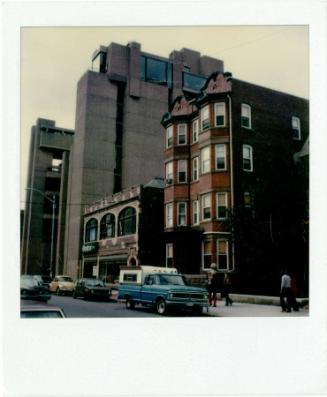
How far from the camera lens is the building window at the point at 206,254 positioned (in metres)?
17.9

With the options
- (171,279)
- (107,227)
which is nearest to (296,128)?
(171,279)

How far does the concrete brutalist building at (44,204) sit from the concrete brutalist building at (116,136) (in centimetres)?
55

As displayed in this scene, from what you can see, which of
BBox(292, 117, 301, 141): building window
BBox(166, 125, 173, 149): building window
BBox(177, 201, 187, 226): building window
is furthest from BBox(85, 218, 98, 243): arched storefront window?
BBox(292, 117, 301, 141): building window

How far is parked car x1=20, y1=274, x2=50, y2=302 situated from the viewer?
11325 mm

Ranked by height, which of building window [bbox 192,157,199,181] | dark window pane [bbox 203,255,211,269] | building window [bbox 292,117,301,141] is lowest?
dark window pane [bbox 203,255,211,269]

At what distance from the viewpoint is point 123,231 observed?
827 inches

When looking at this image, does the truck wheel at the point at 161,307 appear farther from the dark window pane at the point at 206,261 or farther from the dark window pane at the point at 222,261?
the dark window pane at the point at 206,261

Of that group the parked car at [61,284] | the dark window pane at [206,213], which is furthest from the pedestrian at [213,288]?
the parked car at [61,284]

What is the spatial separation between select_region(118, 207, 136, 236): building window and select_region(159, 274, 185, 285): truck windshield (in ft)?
22.4

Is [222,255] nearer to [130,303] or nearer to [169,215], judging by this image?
[169,215]

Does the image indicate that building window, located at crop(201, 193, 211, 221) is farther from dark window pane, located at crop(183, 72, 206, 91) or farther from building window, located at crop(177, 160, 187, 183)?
dark window pane, located at crop(183, 72, 206, 91)

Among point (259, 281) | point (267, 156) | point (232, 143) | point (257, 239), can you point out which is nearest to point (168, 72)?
point (232, 143)
